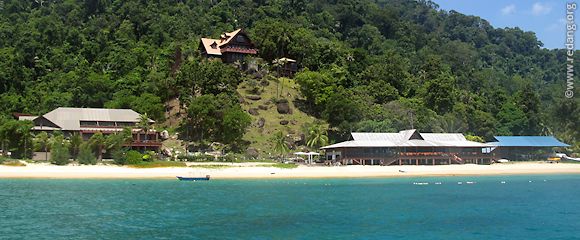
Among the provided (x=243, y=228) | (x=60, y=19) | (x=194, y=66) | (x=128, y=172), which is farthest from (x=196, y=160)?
(x=60, y=19)

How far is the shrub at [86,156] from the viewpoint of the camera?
64.7 m

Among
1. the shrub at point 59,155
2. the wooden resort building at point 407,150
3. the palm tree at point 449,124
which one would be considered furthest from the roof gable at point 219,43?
the shrub at point 59,155

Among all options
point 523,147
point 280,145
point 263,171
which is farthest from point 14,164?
point 523,147

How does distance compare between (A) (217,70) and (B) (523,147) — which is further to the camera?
(B) (523,147)

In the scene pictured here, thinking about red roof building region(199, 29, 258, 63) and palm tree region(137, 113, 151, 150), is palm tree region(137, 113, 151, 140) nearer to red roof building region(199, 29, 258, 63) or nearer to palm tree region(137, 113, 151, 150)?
palm tree region(137, 113, 151, 150)

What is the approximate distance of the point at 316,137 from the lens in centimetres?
7738

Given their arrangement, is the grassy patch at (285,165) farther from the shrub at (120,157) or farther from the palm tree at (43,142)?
the palm tree at (43,142)

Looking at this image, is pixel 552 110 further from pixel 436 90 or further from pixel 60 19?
pixel 60 19

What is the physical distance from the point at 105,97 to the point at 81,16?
39207 millimetres

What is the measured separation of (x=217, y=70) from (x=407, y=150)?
95.5 ft

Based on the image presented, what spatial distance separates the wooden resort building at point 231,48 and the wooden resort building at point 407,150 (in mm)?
28408

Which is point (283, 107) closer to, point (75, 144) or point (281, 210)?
point (75, 144)

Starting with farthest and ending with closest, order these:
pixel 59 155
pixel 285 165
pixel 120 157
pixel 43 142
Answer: pixel 285 165
pixel 120 157
pixel 43 142
pixel 59 155

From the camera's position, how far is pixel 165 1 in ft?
401
